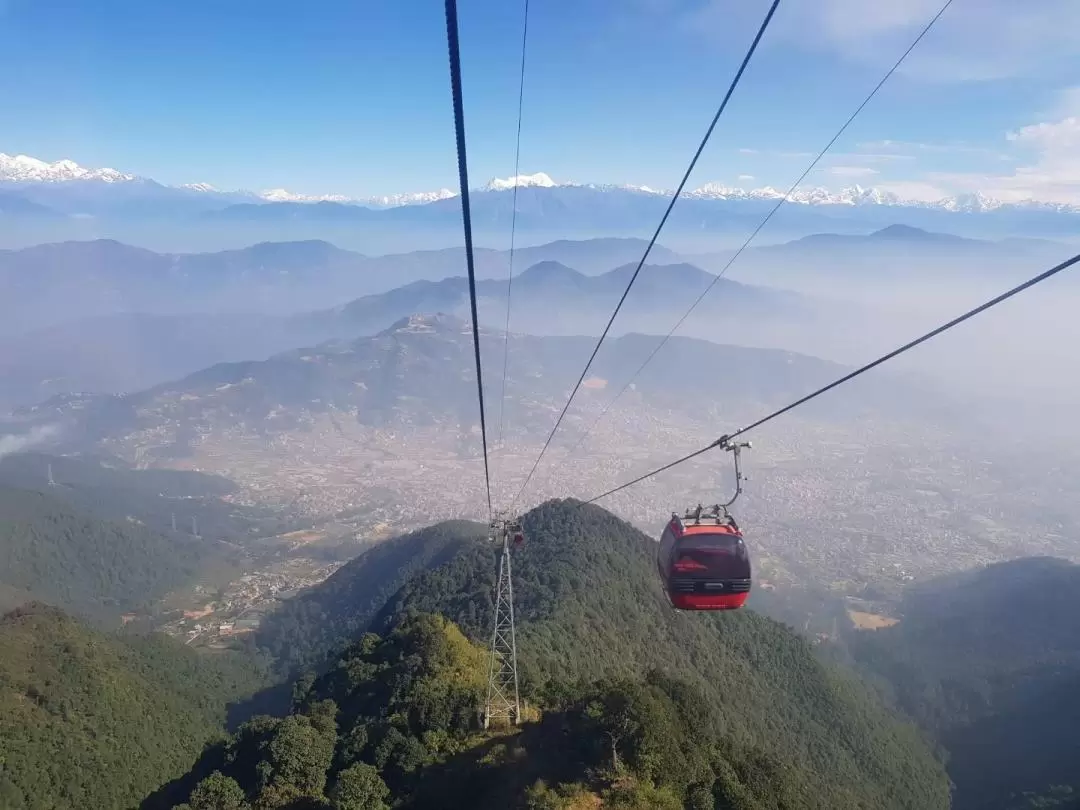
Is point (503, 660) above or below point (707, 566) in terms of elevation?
below

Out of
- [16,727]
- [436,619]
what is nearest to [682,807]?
[436,619]

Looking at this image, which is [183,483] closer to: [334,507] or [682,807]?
[334,507]

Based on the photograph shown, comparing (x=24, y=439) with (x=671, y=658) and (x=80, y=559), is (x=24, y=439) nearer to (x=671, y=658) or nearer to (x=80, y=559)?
(x=80, y=559)

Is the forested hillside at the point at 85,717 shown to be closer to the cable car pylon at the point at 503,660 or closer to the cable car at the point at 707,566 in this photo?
the cable car pylon at the point at 503,660

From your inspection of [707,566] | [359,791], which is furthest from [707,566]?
[359,791]

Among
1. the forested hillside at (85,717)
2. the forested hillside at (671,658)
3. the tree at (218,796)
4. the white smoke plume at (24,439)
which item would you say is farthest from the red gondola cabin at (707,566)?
the white smoke plume at (24,439)

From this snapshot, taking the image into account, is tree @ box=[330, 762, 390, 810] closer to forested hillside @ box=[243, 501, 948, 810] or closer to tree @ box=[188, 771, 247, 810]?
tree @ box=[188, 771, 247, 810]

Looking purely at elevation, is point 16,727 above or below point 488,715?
below
